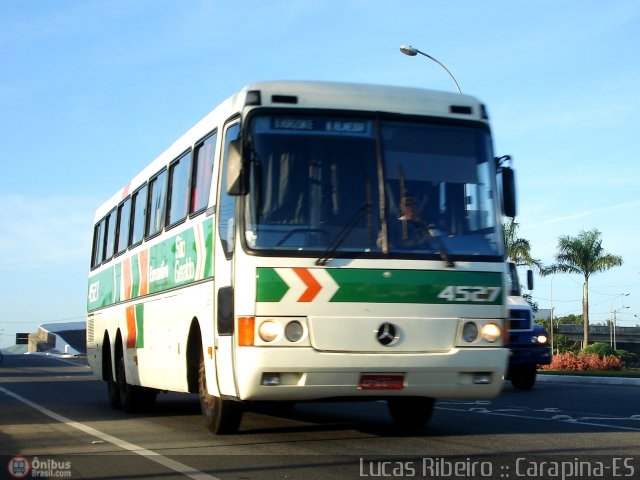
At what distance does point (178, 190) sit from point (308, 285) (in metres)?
4.02

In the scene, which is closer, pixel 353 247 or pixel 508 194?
pixel 353 247

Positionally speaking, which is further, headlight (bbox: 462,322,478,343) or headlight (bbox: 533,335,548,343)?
headlight (bbox: 533,335,548,343)

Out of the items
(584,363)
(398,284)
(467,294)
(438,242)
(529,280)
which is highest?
(438,242)

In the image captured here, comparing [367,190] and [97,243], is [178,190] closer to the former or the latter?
[367,190]

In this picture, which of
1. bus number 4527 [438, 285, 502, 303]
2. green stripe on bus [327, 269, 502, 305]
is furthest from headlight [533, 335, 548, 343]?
green stripe on bus [327, 269, 502, 305]

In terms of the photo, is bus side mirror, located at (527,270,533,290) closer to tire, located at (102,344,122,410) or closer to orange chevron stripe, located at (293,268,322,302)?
tire, located at (102,344,122,410)

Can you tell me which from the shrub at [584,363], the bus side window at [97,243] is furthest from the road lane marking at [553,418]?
the shrub at [584,363]

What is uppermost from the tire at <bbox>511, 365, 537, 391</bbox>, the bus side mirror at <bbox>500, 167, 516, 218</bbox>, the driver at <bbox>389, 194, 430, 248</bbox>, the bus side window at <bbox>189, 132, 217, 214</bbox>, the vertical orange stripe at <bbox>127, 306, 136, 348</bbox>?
the bus side window at <bbox>189, 132, 217, 214</bbox>

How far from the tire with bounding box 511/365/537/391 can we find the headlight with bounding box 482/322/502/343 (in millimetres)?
12737

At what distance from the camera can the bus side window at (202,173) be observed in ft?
39.0

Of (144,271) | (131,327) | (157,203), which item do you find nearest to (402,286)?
(157,203)

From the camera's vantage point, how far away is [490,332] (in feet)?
34.8

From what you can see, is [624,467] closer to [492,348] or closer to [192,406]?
[492,348]

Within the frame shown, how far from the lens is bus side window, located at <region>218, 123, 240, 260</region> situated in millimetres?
10625
